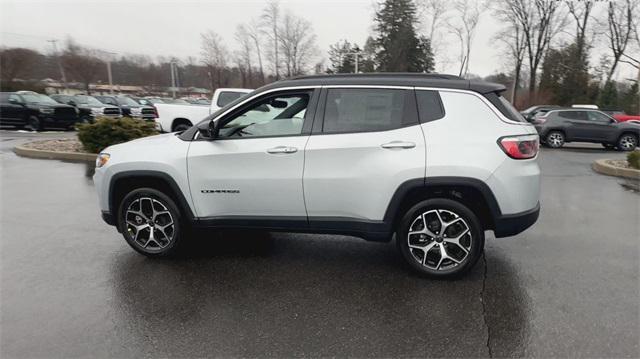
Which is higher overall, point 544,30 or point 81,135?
point 544,30

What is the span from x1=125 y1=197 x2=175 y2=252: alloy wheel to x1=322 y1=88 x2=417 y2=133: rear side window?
1937 mm

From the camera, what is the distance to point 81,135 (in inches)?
414

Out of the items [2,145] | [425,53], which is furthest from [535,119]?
[425,53]

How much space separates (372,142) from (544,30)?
45371mm

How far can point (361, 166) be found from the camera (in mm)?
3584

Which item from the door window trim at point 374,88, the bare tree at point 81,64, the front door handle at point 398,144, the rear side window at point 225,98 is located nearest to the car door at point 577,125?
the rear side window at point 225,98

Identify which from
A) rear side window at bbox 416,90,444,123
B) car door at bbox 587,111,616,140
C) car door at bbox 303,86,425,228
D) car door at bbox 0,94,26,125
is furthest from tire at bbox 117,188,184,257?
car door at bbox 0,94,26,125

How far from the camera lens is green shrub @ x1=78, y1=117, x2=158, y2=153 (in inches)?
403

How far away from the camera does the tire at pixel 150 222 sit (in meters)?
4.11

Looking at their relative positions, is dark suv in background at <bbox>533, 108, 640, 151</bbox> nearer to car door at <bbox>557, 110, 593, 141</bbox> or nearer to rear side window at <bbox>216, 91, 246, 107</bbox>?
car door at <bbox>557, 110, 593, 141</bbox>

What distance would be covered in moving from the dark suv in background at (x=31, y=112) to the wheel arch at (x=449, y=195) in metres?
19.1

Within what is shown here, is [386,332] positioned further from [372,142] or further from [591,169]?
[591,169]

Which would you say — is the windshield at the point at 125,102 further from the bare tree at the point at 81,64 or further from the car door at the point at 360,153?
the bare tree at the point at 81,64

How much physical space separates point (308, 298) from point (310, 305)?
12 centimetres
